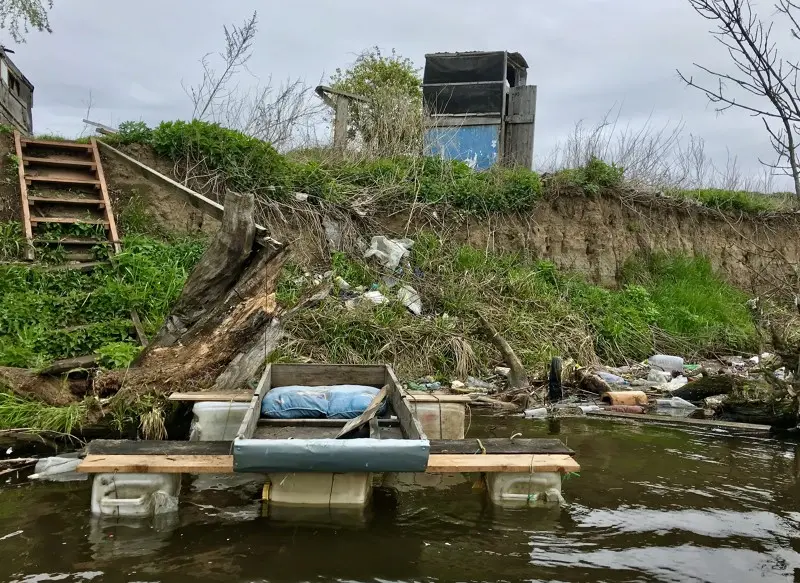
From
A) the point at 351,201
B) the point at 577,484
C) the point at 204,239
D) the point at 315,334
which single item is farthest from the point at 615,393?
the point at 204,239

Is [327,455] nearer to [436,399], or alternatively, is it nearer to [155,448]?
[155,448]

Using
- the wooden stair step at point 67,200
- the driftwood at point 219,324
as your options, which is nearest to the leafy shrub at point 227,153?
the wooden stair step at point 67,200

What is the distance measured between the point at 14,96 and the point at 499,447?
17545 millimetres

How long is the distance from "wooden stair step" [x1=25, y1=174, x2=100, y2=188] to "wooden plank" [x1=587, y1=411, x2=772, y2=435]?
24.6 feet

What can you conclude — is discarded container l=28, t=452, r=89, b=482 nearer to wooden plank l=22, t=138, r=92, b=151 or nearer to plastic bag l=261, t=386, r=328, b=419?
plastic bag l=261, t=386, r=328, b=419

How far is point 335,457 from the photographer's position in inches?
136

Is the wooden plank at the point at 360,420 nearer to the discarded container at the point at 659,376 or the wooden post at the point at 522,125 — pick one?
the discarded container at the point at 659,376

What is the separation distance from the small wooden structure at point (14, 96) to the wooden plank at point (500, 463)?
45.3ft

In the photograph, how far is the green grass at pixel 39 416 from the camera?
5.21 meters

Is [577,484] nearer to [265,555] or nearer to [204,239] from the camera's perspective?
[265,555]

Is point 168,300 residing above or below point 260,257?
below

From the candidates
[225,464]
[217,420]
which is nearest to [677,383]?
[217,420]

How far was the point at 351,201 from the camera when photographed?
35.9 ft

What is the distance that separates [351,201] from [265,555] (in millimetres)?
8032
